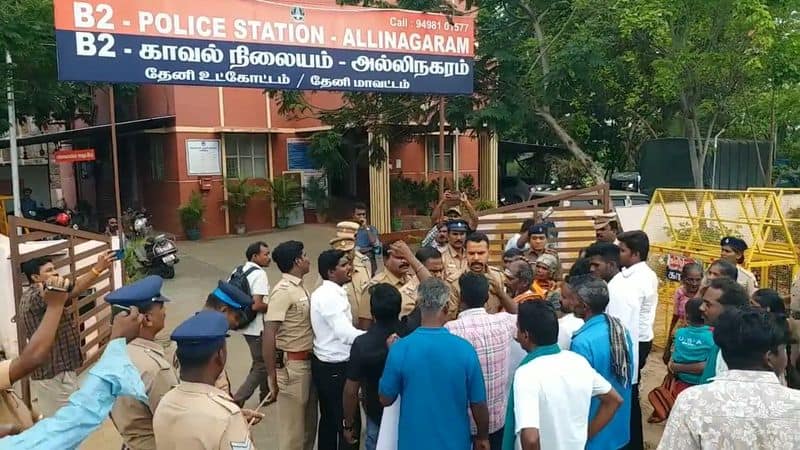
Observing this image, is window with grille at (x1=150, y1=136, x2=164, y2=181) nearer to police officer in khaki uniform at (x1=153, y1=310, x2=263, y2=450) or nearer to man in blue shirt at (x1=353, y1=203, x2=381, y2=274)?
man in blue shirt at (x1=353, y1=203, x2=381, y2=274)

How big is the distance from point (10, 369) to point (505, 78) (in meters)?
10.2

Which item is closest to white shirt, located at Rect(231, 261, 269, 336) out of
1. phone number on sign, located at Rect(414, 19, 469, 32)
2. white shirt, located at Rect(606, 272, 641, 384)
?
white shirt, located at Rect(606, 272, 641, 384)

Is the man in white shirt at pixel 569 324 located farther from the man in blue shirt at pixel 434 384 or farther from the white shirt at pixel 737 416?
the white shirt at pixel 737 416

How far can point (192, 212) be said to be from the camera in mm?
15352

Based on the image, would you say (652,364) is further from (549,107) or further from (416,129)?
(416,129)

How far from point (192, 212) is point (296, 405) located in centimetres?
1221

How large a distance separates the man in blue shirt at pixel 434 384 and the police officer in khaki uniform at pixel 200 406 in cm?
86

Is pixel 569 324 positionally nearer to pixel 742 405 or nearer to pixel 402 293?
pixel 402 293

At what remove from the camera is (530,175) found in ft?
80.9

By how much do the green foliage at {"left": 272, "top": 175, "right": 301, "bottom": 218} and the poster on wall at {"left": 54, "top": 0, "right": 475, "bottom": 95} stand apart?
9466 mm

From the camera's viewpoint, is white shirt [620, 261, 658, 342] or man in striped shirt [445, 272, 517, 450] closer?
man in striped shirt [445, 272, 517, 450]

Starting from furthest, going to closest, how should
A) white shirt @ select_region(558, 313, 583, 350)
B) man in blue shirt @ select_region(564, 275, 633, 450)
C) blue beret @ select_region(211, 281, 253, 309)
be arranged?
blue beret @ select_region(211, 281, 253, 309)
white shirt @ select_region(558, 313, 583, 350)
man in blue shirt @ select_region(564, 275, 633, 450)

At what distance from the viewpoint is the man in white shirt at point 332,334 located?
12.7ft

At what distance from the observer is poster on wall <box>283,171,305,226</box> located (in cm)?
1731
